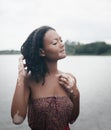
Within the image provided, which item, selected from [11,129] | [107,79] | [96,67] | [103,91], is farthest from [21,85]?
[96,67]

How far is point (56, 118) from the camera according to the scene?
1152 millimetres

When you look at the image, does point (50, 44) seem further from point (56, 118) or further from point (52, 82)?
point (56, 118)

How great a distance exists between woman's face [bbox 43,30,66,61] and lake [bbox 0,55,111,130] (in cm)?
106

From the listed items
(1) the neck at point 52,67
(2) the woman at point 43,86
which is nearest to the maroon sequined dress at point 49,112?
(2) the woman at point 43,86

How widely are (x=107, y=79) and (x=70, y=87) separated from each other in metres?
2.97

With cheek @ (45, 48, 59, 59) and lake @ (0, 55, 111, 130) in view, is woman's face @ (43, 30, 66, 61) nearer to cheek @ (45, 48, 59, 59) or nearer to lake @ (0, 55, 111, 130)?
cheek @ (45, 48, 59, 59)

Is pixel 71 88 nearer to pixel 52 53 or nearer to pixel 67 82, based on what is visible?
pixel 67 82

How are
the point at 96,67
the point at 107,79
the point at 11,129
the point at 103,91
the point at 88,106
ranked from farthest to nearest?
1. the point at 96,67
2. the point at 107,79
3. the point at 103,91
4. the point at 88,106
5. the point at 11,129

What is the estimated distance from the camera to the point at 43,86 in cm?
117

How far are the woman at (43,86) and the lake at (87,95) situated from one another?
→ 40.8 inches

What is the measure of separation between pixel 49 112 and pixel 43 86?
0.31 feet

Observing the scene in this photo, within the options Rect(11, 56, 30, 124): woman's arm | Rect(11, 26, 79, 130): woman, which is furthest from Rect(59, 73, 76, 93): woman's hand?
Rect(11, 56, 30, 124): woman's arm

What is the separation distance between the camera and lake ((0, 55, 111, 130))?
2803 millimetres

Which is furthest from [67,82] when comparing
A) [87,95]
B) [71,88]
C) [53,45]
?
[87,95]
